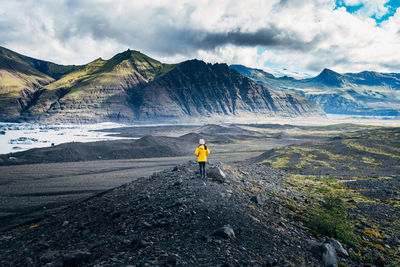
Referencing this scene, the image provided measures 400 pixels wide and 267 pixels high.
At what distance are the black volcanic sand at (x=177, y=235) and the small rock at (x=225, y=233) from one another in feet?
0.13

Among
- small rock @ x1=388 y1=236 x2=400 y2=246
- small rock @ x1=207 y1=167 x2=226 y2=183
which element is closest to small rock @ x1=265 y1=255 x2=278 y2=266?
small rock @ x1=207 y1=167 x2=226 y2=183

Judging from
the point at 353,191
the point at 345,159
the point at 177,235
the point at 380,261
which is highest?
the point at 177,235

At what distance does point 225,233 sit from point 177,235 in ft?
6.31

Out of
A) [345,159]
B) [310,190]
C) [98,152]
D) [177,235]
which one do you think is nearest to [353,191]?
[310,190]

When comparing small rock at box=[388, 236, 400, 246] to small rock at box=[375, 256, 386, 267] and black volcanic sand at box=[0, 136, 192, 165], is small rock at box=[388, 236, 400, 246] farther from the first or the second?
black volcanic sand at box=[0, 136, 192, 165]

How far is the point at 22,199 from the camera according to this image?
2777cm

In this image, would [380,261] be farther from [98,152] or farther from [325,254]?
[98,152]

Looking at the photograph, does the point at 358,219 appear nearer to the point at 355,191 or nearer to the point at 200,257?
the point at 355,191

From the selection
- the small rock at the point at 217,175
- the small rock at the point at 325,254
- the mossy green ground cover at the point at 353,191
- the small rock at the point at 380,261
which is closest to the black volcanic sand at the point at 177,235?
the small rock at the point at 325,254

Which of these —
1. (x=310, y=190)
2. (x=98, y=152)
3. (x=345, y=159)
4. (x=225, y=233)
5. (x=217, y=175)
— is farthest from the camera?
(x=98, y=152)

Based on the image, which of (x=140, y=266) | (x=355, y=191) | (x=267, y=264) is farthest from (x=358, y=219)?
(x=140, y=266)

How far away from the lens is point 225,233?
9.74 meters

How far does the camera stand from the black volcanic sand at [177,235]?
891 centimetres

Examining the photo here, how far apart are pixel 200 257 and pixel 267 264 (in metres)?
2.34
